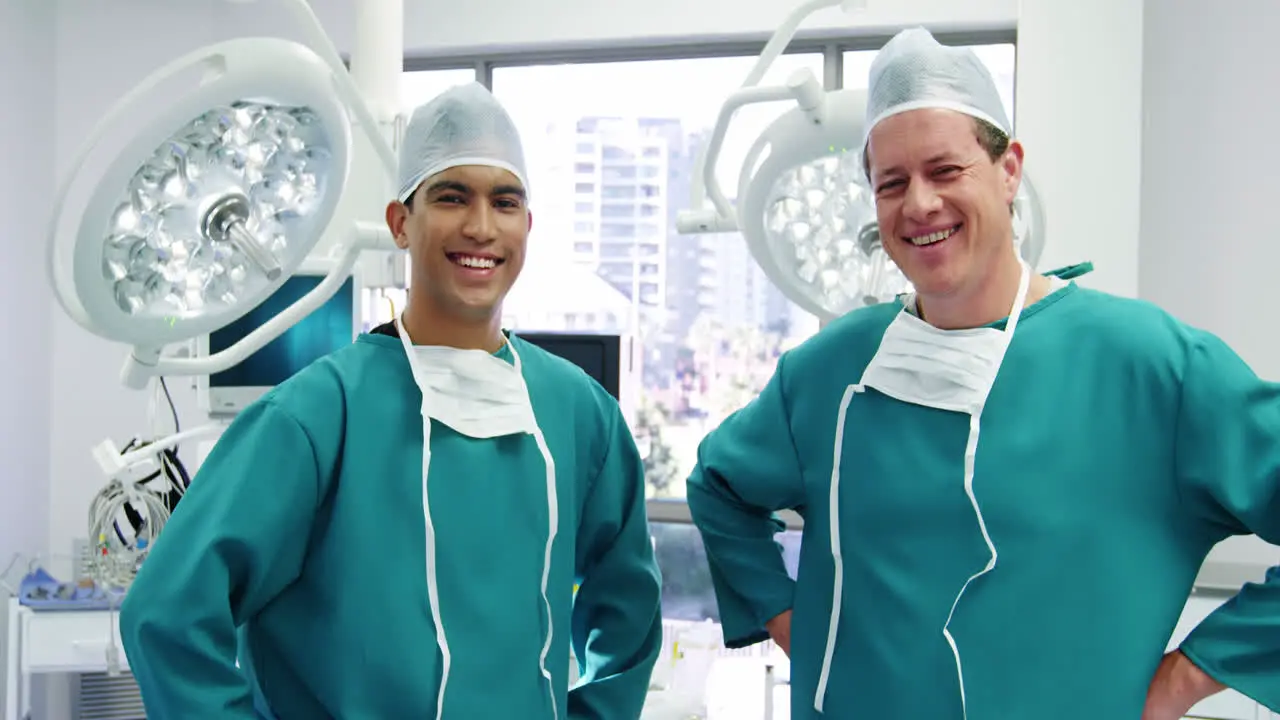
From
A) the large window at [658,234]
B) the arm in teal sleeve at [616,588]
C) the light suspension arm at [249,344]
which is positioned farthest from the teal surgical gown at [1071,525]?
the large window at [658,234]

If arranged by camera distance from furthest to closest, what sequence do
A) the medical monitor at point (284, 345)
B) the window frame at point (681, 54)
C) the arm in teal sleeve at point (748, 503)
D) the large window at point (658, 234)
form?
the large window at point (658, 234), the window frame at point (681, 54), the medical monitor at point (284, 345), the arm in teal sleeve at point (748, 503)

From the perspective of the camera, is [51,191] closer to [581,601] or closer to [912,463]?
[581,601]

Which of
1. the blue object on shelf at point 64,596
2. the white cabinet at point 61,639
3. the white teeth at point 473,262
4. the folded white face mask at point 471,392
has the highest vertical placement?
the white teeth at point 473,262

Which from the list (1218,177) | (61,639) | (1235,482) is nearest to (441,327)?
(1235,482)

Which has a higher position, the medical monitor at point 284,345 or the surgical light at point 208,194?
the surgical light at point 208,194

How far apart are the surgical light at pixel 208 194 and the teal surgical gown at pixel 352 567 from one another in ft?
Result: 0.75

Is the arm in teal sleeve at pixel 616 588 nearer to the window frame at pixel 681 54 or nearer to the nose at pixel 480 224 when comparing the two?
the nose at pixel 480 224

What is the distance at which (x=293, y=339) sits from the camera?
2930 mm

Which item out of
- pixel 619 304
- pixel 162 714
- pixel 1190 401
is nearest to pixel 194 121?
pixel 162 714

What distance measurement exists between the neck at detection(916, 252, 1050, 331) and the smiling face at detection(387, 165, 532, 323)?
522mm

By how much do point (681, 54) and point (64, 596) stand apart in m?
2.75

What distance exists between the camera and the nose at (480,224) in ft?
4.49

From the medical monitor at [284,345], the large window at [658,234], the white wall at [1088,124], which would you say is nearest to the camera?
the medical monitor at [284,345]

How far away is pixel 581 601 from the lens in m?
1.63
